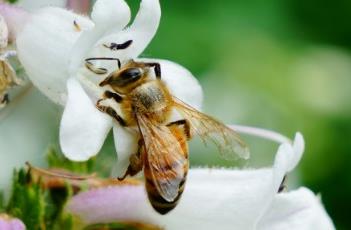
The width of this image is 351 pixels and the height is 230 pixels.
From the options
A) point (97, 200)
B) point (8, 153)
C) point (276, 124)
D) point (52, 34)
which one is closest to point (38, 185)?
point (97, 200)

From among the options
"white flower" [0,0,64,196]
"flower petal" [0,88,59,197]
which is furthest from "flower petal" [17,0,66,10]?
"flower petal" [0,88,59,197]

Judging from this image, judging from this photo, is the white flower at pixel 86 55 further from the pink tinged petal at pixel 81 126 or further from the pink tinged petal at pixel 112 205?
the pink tinged petal at pixel 112 205

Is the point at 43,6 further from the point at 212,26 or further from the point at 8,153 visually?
the point at 212,26

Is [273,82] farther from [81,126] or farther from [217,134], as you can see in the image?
[81,126]

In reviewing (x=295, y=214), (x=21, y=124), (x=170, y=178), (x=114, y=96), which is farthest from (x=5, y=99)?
(x=21, y=124)

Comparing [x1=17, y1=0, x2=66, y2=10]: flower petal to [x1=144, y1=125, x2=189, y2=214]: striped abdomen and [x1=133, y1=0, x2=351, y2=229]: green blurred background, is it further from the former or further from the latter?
[x1=133, y1=0, x2=351, y2=229]: green blurred background

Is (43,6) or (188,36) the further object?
(188,36)
